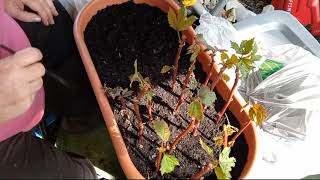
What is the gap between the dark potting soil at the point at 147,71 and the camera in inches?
38.1

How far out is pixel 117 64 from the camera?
1143 mm

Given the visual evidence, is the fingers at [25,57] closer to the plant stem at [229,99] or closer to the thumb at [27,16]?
the thumb at [27,16]

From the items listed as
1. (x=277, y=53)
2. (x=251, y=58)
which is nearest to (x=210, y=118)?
(x=251, y=58)

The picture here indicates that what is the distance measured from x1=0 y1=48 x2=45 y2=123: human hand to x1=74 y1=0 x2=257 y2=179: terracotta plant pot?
17 cm

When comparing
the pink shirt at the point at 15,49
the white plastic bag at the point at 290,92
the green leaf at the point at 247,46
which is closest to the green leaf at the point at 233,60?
the green leaf at the point at 247,46

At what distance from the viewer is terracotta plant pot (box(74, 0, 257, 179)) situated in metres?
0.89

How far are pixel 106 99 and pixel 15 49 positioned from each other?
31cm

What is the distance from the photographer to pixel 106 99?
989 millimetres

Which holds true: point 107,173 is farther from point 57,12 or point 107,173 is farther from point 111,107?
point 57,12

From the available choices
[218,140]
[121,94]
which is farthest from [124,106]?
[218,140]

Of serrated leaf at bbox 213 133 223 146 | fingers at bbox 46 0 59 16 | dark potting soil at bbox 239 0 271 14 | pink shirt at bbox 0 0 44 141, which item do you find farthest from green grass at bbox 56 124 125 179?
dark potting soil at bbox 239 0 271 14

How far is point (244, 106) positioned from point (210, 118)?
0.12m

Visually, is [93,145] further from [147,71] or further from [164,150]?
[164,150]

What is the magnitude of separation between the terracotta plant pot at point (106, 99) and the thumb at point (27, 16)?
0.45ft
